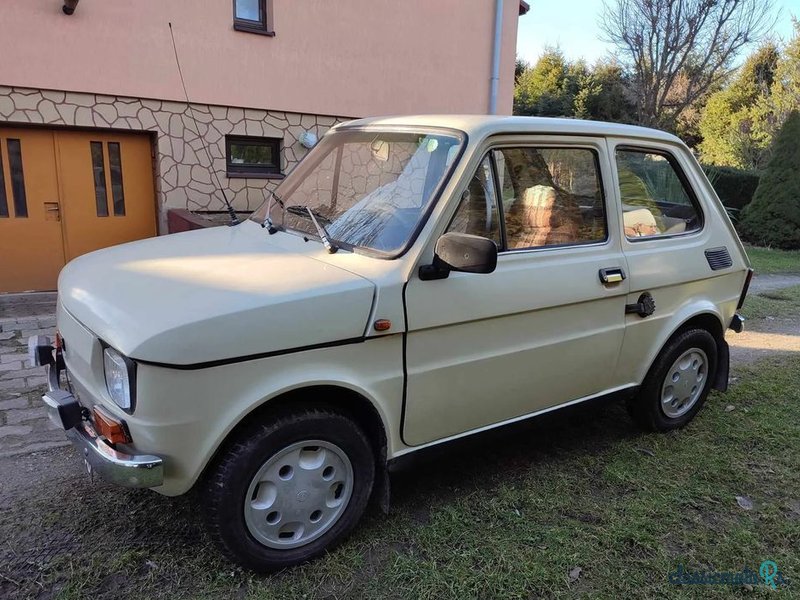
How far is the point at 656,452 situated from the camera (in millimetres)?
3918

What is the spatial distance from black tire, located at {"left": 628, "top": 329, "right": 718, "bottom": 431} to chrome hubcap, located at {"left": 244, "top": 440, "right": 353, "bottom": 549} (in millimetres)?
2183

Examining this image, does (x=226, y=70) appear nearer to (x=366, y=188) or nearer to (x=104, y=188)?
(x=104, y=188)

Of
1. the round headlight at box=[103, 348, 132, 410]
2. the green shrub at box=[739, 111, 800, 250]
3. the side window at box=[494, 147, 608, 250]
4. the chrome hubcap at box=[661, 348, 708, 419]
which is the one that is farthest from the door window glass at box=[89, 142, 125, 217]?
the green shrub at box=[739, 111, 800, 250]

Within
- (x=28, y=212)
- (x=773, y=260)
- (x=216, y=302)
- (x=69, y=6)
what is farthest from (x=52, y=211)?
(x=773, y=260)

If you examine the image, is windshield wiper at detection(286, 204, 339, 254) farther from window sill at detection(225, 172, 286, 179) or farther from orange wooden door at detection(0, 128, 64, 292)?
orange wooden door at detection(0, 128, 64, 292)

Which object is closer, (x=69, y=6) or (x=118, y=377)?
(x=118, y=377)

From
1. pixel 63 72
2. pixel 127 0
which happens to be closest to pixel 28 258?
pixel 63 72

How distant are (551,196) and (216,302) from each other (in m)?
1.92

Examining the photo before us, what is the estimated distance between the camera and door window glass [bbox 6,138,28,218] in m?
7.19

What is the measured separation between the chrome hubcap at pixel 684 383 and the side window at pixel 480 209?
5.94ft

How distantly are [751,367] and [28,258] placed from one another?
8.06m

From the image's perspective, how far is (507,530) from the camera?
120 inches

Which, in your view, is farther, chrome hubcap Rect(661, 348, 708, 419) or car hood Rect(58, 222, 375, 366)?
chrome hubcap Rect(661, 348, 708, 419)

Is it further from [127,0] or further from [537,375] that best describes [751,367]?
[127,0]
